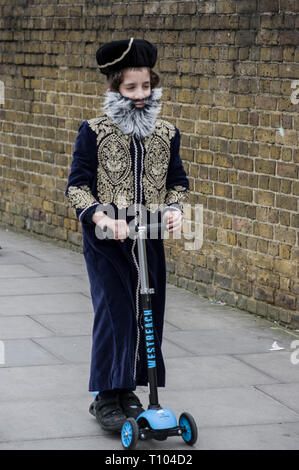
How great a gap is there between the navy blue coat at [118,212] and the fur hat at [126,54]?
12.1 inches

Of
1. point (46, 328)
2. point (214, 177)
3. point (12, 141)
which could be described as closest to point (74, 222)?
point (12, 141)

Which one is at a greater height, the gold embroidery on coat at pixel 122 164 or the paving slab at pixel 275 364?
the gold embroidery on coat at pixel 122 164

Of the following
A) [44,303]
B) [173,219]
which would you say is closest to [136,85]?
[173,219]

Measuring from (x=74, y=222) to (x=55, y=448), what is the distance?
5848mm

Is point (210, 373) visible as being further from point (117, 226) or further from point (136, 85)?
point (136, 85)

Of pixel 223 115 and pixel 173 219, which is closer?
pixel 173 219

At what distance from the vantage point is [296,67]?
735 centimetres

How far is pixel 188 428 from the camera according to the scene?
16.3ft

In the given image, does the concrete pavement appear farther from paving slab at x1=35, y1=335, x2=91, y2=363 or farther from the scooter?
the scooter

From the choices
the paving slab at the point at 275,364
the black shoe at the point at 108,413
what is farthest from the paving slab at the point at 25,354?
the paving slab at the point at 275,364

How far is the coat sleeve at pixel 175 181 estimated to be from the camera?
5.25m

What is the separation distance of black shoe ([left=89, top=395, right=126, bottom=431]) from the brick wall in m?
2.53

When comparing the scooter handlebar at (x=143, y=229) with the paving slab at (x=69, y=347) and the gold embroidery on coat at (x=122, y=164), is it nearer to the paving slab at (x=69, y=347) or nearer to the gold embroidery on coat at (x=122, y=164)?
the gold embroidery on coat at (x=122, y=164)

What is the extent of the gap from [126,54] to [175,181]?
720 mm
